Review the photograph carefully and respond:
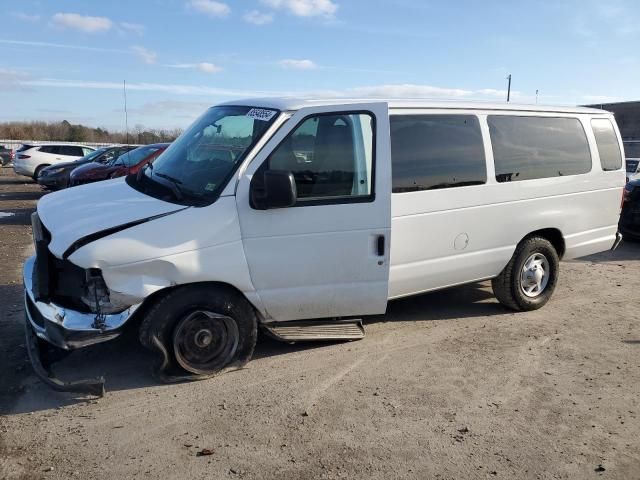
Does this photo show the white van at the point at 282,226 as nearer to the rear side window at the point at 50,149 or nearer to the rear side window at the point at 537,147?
the rear side window at the point at 537,147

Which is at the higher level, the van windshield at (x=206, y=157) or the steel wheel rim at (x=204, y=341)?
the van windshield at (x=206, y=157)

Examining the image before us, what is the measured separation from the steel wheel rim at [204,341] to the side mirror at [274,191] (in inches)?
35.3

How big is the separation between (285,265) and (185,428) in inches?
53.8

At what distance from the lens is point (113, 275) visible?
12.0 ft

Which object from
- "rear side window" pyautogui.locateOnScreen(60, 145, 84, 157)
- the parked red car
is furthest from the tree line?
the parked red car

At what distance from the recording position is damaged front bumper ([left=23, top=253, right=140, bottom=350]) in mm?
3678

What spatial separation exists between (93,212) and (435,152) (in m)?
2.83

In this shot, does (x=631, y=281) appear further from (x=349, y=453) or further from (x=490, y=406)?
(x=349, y=453)

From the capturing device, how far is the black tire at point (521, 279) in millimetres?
5617

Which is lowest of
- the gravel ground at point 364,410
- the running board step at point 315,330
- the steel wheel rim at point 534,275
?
the gravel ground at point 364,410

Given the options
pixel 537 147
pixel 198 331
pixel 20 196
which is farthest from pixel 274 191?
pixel 20 196

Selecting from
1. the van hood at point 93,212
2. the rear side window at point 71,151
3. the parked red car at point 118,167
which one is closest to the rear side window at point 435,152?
the van hood at point 93,212

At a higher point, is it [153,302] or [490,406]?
[153,302]

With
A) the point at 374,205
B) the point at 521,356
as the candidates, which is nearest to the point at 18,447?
the point at 374,205
